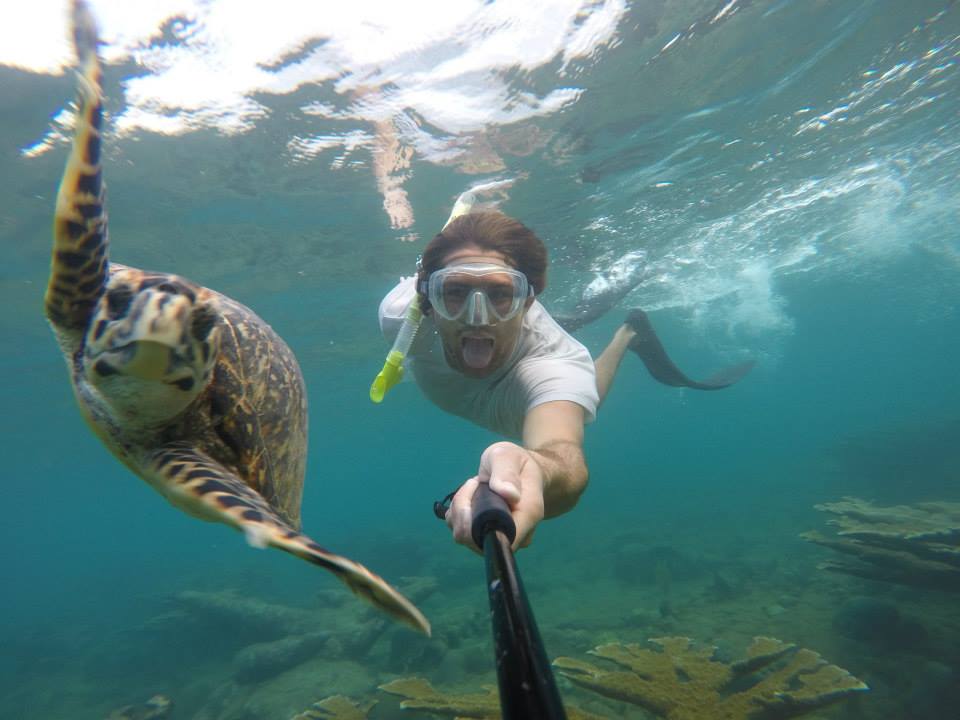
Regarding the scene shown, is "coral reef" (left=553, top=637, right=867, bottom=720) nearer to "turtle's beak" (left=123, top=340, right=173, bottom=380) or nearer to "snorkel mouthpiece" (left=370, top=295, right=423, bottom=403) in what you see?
"snorkel mouthpiece" (left=370, top=295, right=423, bottom=403)

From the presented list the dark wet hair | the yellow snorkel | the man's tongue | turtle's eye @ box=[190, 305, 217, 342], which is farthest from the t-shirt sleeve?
turtle's eye @ box=[190, 305, 217, 342]

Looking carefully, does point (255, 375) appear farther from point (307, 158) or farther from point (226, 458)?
point (307, 158)

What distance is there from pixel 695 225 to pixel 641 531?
12.7 metres

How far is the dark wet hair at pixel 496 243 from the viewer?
4.26m

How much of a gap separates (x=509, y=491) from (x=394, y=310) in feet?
13.5

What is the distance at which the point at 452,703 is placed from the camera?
4379 mm

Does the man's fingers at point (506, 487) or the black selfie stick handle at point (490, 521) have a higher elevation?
the man's fingers at point (506, 487)

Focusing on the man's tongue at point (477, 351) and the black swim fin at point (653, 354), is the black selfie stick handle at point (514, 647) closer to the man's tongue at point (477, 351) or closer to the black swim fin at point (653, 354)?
the man's tongue at point (477, 351)

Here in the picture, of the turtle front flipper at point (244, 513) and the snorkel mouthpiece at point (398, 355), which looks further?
the snorkel mouthpiece at point (398, 355)

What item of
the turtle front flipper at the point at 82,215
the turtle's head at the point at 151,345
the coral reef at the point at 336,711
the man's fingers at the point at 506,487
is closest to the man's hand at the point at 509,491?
the man's fingers at the point at 506,487

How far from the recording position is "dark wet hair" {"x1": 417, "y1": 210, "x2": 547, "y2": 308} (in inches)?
168

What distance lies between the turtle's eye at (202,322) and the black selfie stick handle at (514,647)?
1.33m

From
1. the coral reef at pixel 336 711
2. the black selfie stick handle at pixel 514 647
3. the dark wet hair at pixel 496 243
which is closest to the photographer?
the black selfie stick handle at pixel 514 647

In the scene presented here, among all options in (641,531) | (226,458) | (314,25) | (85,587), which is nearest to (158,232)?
(314,25)
